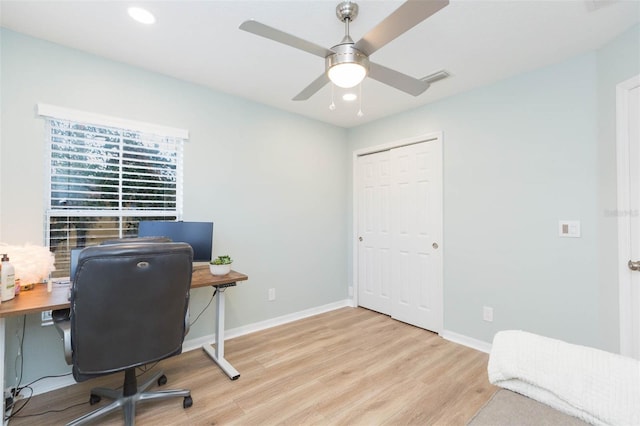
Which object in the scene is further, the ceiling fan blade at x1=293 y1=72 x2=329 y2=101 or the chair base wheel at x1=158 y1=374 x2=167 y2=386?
the chair base wheel at x1=158 y1=374 x2=167 y2=386

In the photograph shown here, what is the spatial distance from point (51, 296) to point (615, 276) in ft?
12.1

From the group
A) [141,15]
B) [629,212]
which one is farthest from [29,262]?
[629,212]

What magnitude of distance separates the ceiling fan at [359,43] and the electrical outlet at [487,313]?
2139 millimetres

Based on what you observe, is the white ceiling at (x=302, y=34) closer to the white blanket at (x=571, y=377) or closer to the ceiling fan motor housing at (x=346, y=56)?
the ceiling fan motor housing at (x=346, y=56)

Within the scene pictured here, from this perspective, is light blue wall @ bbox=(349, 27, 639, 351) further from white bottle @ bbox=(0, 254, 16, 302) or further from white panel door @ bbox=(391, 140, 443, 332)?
white bottle @ bbox=(0, 254, 16, 302)

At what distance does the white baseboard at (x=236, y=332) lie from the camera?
6.97 ft

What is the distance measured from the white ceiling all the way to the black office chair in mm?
1486

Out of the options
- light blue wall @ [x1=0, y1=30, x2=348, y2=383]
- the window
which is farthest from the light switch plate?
the window

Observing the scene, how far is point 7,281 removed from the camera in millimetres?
1677

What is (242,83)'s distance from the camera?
2.81 metres

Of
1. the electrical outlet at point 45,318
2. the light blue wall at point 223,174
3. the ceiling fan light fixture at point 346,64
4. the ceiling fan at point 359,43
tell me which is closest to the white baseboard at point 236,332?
the light blue wall at point 223,174

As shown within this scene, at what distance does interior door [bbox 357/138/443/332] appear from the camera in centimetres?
322

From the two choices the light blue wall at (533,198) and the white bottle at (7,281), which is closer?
the white bottle at (7,281)

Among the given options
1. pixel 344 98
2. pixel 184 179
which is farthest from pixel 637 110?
pixel 184 179
